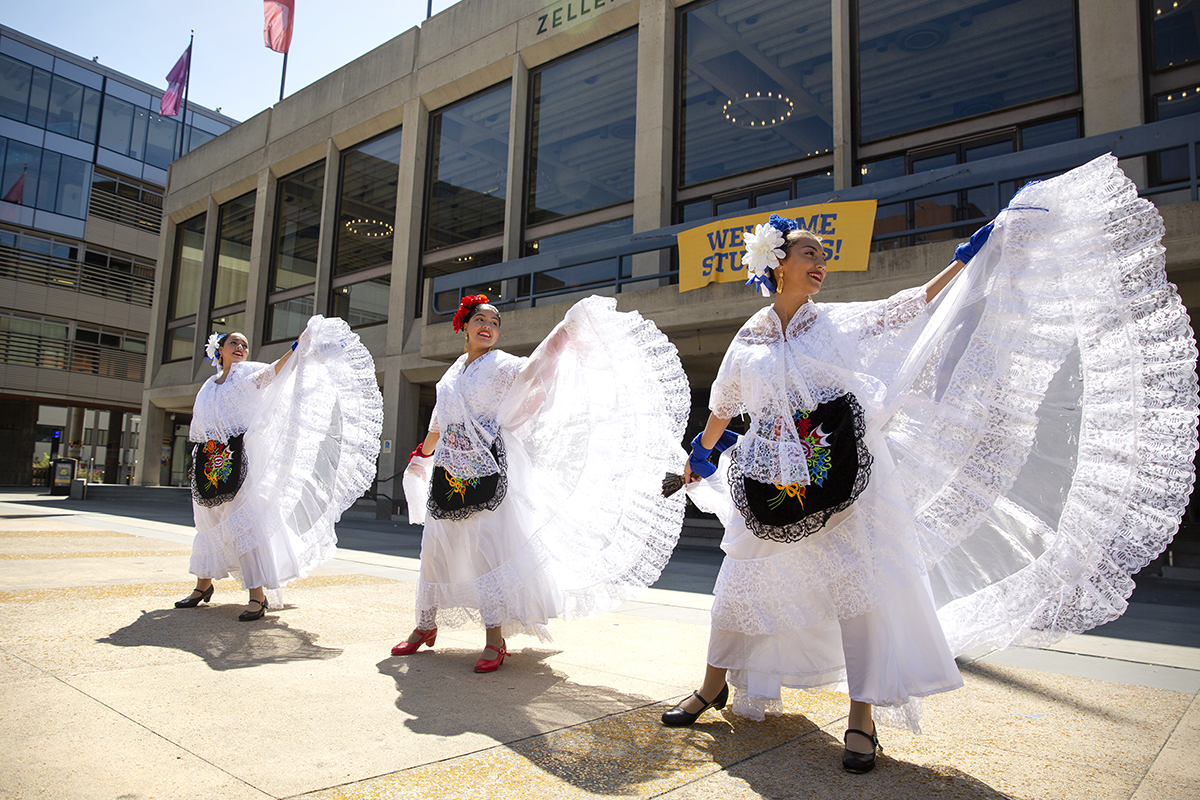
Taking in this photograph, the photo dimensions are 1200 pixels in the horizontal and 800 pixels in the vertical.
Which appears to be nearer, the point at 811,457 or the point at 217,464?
the point at 811,457

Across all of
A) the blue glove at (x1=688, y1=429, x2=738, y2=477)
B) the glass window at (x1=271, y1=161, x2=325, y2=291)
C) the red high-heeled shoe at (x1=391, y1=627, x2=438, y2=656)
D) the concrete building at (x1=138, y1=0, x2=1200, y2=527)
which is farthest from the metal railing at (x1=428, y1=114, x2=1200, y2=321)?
the glass window at (x1=271, y1=161, x2=325, y2=291)

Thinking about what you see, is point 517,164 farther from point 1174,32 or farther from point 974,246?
point 974,246

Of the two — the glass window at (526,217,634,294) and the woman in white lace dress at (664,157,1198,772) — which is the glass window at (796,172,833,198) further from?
the woman in white lace dress at (664,157,1198,772)

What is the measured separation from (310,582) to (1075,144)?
9.95 meters

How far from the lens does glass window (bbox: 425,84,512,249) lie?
695 inches

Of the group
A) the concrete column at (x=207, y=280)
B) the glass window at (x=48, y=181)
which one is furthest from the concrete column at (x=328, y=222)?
the glass window at (x=48, y=181)

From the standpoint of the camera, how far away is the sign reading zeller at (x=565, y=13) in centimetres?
1552

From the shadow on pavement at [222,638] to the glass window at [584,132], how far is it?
490 inches

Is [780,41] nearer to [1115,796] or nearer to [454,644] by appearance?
[454,644]

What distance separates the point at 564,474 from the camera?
384 centimetres

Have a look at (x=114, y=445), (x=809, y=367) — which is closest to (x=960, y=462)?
(x=809, y=367)

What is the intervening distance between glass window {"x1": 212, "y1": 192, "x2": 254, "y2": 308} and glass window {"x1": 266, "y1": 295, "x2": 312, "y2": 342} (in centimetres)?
235

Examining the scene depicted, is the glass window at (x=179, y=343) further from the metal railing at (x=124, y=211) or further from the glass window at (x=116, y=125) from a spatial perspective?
the glass window at (x=116, y=125)

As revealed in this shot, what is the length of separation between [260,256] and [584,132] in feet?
41.0
